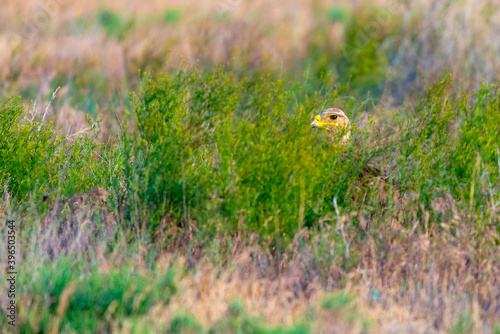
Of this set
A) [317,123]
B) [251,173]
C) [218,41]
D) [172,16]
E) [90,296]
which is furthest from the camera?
[172,16]

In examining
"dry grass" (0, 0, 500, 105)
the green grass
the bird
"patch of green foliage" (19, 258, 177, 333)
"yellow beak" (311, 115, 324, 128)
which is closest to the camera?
"patch of green foliage" (19, 258, 177, 333)

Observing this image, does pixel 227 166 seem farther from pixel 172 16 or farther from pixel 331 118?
pixel 172 16

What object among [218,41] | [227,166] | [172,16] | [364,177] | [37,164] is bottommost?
[37,164]

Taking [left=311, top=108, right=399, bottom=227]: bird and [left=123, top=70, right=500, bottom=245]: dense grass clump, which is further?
[left=311, top=108, right=399, bottom=227]: bird

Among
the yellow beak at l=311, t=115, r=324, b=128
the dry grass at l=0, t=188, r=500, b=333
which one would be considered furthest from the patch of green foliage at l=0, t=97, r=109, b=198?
the yellow beak at l=311, t=115, r=324, b=128

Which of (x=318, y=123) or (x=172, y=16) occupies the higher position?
(x=172, y=16)

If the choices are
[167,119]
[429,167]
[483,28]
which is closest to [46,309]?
[167,119]

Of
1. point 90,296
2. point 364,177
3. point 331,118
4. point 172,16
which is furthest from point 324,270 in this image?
point 172,16

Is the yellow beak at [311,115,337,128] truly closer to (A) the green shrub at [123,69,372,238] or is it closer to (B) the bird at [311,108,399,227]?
(B) the bird at [311,108,399,227]

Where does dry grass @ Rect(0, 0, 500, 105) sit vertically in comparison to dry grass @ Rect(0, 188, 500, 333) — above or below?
above

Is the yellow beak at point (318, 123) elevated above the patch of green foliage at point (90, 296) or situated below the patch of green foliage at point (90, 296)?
above

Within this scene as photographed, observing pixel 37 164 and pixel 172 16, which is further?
pixel 172 16

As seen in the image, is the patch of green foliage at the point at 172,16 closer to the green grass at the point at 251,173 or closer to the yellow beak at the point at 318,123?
the yellow beak at the point at 318,123

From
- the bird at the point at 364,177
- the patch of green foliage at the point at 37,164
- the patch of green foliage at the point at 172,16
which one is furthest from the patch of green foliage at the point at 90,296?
the patch of green foliage at the point at 172,16
